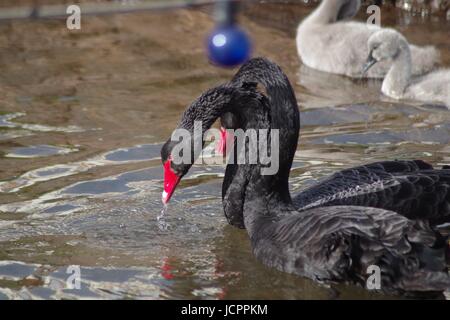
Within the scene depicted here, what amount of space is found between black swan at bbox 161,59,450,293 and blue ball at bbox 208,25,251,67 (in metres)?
1.07

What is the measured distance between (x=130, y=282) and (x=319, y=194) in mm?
1134

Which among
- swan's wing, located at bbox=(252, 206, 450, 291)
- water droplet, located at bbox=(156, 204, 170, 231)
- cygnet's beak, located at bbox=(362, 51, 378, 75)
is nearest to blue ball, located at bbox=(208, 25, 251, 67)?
swan's wing, located at bbox=(252, 206, 450, 291)

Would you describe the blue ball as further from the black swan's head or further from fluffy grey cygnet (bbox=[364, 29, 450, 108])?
fluffy grey cygnet (bbox=[364, 29, 450, 108])

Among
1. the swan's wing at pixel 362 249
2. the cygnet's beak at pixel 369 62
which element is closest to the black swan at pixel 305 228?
the swan's wing at pixel 362 249

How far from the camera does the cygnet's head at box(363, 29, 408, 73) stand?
7.53 m

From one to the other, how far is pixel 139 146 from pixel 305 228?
2159mm

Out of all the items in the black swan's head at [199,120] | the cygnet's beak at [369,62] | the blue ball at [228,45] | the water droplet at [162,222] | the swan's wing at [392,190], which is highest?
the blue ball at [228,45]

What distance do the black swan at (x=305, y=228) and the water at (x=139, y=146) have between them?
119 millimetres

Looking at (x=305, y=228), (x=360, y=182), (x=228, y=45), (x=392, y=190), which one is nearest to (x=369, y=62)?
(x=360, y=182)

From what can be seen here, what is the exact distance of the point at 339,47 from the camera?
813 centimetres

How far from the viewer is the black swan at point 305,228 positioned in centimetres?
402

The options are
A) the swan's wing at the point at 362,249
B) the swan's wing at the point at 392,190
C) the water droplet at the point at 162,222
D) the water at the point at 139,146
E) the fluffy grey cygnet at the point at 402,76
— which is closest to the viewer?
the swan's wing at the point at 362,249

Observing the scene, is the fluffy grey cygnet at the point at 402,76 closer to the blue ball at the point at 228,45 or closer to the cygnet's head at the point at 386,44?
the cygnet's head at the point at 386,44

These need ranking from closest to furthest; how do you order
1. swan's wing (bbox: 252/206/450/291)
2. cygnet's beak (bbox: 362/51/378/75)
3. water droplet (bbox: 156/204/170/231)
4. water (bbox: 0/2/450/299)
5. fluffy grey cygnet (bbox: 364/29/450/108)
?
swan's wing (bbox: 252/206/450/291) < water (bbox: 0/2/450/299) < water droplet (bbox: 156/204/170/231) < fluffy grey cygnet (bbox: 364/29/450/108) < cygnet's beak (bbox: 362/51/378/75)
